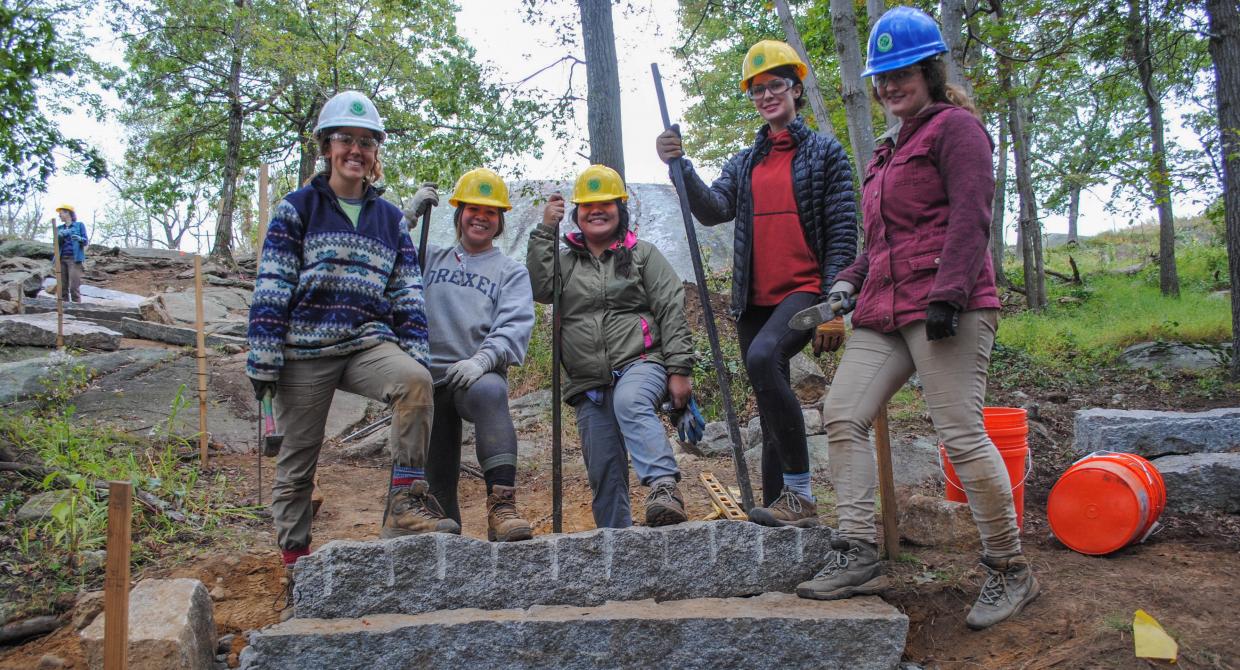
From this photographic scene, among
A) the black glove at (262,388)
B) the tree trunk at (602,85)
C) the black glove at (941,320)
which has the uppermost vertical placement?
the tree trunk at (602,85)

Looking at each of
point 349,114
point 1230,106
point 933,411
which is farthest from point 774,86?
point 1230,106

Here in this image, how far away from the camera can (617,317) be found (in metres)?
3.60

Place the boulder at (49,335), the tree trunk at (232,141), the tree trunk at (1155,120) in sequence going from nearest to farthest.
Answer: the tree trunk at (1155,120) < the boulder at (49,335) < the tree trunk at (232,141)

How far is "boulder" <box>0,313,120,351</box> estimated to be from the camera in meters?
9.32

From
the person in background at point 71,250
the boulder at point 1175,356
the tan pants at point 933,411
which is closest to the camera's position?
the tan pants at point 933,411

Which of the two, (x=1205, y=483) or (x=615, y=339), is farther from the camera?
(x=1205, y=483)

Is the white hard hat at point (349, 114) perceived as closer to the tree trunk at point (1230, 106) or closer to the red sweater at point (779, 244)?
the red sweater at point (779, 244)

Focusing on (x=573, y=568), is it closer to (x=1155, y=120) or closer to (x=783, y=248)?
(x=783, y=248)

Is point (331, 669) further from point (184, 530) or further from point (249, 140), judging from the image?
point (249, 140)

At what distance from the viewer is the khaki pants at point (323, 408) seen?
3188mm

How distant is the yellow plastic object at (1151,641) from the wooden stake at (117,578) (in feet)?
10.4

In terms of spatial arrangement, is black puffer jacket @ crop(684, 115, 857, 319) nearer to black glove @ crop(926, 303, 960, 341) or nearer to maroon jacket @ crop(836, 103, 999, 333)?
maroon jacket @ crop(836, 103, 999, 333)

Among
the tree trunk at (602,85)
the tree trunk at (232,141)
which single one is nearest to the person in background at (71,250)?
the tree trunk at (232,141)

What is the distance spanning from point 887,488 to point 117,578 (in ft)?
9.67
